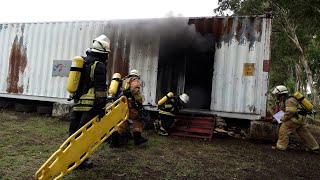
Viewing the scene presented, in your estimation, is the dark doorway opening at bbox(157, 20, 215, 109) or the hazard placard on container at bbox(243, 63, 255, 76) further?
the dark doorway opening at bbox(157, 20, 215, 109)

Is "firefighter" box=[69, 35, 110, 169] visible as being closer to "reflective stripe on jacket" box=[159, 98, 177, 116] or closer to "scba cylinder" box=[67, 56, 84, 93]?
"scba cylinder" box=[67, 56, 84, 93]

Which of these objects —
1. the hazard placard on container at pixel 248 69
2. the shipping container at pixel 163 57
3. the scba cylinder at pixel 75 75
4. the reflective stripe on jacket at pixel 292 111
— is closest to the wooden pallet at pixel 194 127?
the shipping container at pixel 163 57

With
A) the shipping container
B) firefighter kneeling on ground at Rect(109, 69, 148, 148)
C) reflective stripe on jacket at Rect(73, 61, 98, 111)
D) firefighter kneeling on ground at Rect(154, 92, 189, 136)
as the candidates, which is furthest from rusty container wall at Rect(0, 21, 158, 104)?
reflective stripe on jacket at Rect(73, 61, 98, 111)

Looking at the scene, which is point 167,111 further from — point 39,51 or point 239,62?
point 39,51

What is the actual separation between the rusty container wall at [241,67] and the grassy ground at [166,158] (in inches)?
30.7

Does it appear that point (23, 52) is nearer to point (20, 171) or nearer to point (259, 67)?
point (20, 171)

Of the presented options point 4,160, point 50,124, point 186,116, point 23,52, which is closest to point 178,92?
point 186,116

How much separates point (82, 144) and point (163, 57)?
5325 mm

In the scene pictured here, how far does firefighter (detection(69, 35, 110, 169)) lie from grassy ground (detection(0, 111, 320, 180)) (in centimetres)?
69

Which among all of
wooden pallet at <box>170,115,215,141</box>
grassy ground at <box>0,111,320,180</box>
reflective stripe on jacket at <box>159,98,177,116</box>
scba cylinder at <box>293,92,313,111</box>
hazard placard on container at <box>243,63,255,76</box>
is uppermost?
hazard placard on container at <box>243,63,255,76</box>

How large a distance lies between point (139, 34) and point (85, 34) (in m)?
1.74

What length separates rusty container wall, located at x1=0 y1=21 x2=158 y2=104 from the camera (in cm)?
774

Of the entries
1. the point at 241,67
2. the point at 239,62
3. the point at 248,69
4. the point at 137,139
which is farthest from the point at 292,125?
the point at 137,139

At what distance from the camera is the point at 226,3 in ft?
64.7
